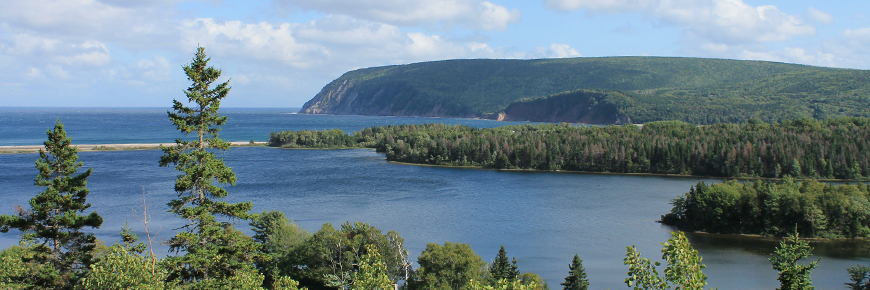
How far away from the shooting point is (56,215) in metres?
17.1

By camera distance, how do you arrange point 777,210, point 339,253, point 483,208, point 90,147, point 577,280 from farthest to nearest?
point 90,147, point 483,208, point 777,210, point 339,253, point 577,280

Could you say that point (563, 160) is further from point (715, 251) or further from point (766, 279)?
point (766, 279)

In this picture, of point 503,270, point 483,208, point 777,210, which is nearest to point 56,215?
point 503,270

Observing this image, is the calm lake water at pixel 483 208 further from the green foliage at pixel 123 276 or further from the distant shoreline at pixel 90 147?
the green foliage at pixel 123 276

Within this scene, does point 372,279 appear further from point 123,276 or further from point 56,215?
point 56,215

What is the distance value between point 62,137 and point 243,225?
2545 centimetres

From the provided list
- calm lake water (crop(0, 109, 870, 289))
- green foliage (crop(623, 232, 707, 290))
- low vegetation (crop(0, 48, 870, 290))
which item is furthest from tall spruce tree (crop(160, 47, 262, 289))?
calm lake water (crop(0, 109, 870, 289))

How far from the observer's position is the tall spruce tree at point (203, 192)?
50.4 feet

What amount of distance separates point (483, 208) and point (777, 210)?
2133cm

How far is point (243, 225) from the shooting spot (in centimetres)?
4188

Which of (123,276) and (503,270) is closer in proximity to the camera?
(123,276)

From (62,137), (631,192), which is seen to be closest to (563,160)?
(631,192)

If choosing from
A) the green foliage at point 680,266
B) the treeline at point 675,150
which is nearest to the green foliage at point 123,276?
the green foliage at point 680,266

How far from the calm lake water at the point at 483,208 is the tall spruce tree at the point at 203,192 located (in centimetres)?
1874
